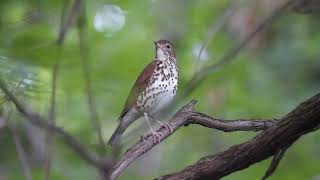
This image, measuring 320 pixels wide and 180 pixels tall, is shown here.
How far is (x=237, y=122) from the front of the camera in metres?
2.81

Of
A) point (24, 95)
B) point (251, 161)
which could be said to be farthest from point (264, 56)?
point (24, 95)

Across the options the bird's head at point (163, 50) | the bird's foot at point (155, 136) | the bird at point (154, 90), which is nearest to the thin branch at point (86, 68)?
the bird's foot at point (155, 136)

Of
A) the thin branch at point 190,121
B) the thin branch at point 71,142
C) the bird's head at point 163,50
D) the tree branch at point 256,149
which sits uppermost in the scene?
the bird's head at point 163,50

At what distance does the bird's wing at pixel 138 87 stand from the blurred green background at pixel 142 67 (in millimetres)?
81

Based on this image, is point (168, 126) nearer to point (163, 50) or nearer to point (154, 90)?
point (154, 90)

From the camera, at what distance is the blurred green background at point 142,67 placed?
7.66 ft

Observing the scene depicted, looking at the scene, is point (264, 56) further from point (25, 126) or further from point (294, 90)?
point (25, 126)

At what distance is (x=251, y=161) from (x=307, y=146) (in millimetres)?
1639

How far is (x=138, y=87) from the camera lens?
3.59 meters

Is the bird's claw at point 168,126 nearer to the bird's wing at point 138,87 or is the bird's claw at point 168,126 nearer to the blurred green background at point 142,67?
the blurred green background at point 142,67

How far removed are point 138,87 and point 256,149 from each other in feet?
4.18

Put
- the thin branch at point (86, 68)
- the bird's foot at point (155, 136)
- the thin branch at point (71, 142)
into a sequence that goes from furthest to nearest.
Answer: the bird's foot at point (155, 136) < the thin branch at point (86, 68) < the thin branch at point (71, 142)

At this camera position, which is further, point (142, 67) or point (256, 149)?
point (142, 67)

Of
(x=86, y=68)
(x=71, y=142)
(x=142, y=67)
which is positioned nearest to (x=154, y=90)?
(x=142, y=67)
